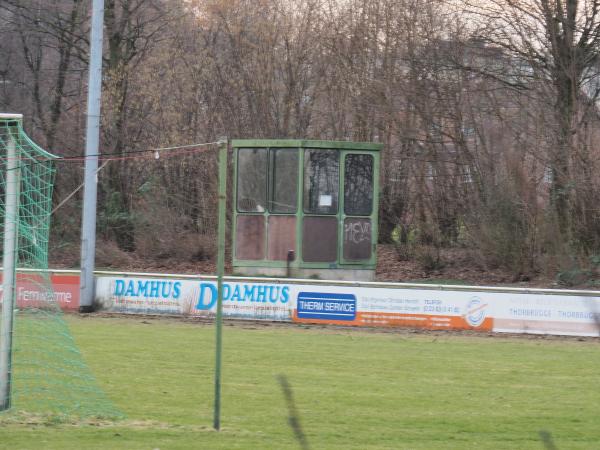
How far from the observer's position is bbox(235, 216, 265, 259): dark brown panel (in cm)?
2517

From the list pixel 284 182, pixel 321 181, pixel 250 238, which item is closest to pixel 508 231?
pixel 321 181

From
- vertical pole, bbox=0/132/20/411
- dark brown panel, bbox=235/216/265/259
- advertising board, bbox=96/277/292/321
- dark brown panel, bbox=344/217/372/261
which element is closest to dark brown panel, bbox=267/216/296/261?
dark brown panel, bbox=235/216/265/259

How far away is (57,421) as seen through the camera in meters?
9.69

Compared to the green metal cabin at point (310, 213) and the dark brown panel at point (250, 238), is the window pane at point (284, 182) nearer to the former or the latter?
the green metal cabin at point (310, 213)

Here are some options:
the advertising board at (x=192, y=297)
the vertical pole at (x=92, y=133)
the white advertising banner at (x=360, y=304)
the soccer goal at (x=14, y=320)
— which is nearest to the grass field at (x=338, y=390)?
the soccer goal at (x=14, y=320)

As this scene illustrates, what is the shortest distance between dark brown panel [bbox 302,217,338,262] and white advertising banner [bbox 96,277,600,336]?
172 inches

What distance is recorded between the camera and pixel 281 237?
2505cm

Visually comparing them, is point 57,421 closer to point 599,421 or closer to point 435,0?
point 599,421

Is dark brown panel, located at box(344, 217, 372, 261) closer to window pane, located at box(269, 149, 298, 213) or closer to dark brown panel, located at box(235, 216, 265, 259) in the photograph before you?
window pane, located at box(269, 149, 298, 213)

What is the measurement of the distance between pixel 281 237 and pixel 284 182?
1.54 meters

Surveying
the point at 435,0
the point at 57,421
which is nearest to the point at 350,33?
the point at 435,0

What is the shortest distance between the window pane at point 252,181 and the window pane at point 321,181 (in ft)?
3.96

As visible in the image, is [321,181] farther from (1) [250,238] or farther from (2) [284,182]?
(1) [250,238]

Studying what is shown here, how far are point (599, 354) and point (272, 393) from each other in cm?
719
